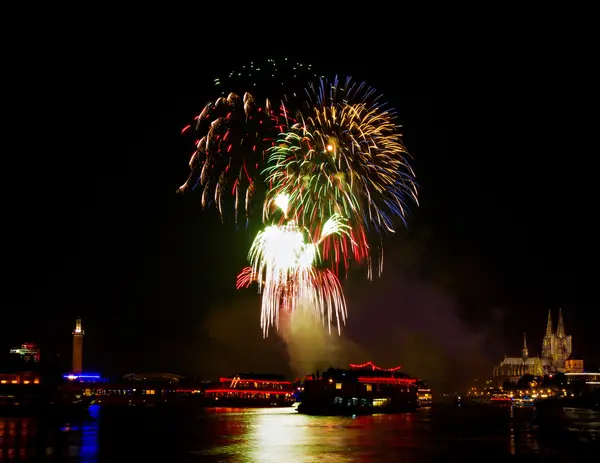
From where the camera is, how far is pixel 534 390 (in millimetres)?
174500

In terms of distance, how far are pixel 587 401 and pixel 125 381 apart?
337ft

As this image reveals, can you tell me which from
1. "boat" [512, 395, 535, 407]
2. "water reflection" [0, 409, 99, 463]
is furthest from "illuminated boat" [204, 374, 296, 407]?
"water reflection" [0, 409, 99, 463]

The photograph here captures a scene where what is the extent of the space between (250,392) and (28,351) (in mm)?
62589

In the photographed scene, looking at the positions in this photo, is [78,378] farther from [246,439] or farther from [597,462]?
[597,462]

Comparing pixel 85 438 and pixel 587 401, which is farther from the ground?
pixel 85 438

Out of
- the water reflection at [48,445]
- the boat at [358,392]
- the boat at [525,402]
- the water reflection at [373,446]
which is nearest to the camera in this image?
the water reflection at [48,445]

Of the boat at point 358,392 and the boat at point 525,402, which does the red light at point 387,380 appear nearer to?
the boat at point 358,392

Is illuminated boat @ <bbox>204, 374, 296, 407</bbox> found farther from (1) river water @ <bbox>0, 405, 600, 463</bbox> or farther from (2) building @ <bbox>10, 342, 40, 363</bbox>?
(1) river water @ <bbox>0, 405, 600, 463</bbox>

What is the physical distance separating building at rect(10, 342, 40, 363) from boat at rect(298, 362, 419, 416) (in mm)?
79246

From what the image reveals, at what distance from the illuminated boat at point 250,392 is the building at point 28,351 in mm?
50622

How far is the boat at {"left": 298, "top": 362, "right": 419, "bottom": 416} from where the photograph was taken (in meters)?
82.4

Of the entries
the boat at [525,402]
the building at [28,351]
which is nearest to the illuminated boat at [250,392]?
the boat at [525,402]

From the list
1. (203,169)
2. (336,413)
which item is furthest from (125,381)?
(203,169)

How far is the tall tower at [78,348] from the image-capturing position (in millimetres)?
159875
